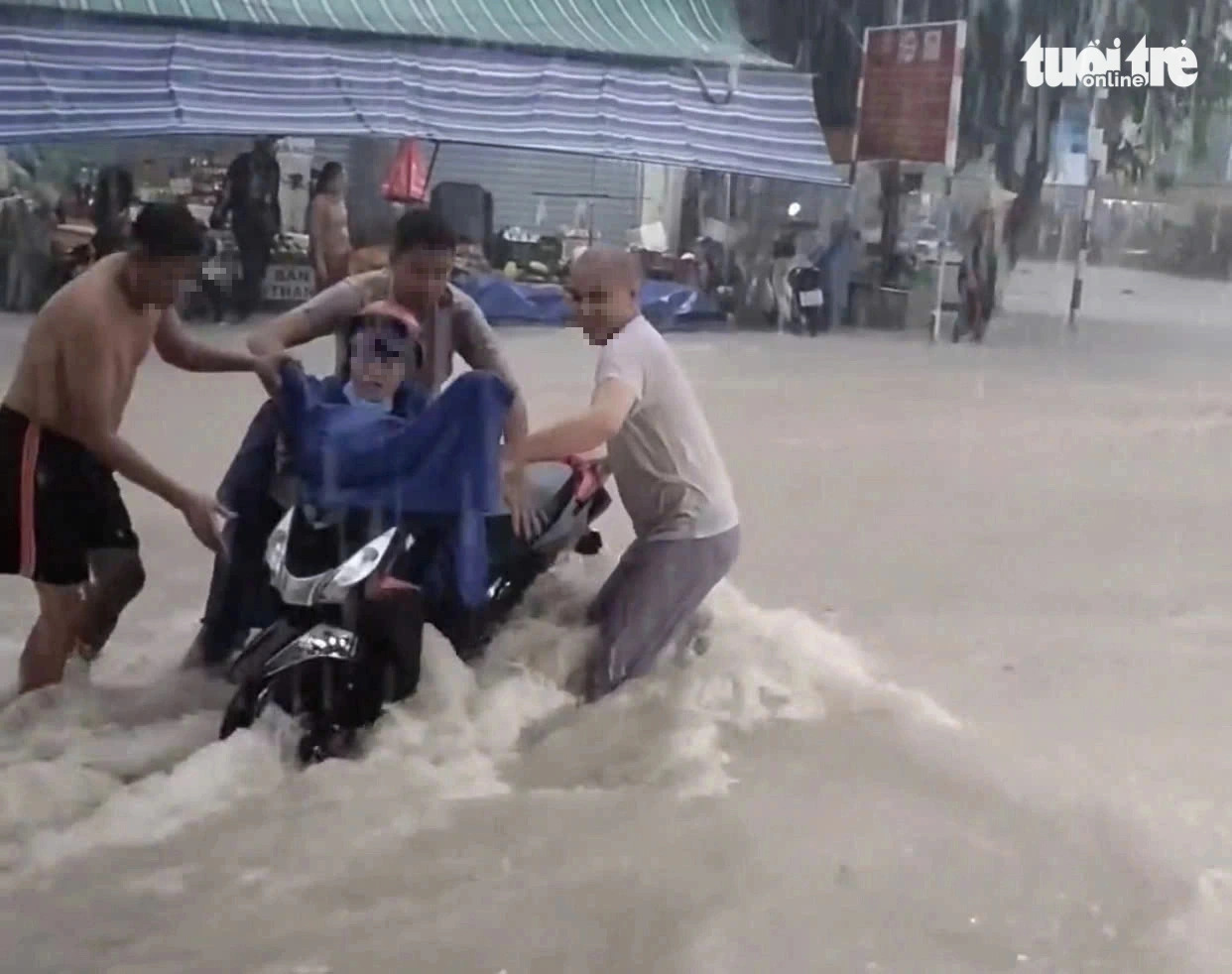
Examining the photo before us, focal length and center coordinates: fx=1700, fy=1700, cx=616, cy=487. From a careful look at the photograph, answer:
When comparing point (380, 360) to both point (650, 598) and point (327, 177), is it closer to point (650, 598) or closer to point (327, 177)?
point (650, 598)

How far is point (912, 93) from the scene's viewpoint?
63.1 feet

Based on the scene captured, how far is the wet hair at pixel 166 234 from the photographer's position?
14.4ft

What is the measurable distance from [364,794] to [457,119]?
41.5 ft

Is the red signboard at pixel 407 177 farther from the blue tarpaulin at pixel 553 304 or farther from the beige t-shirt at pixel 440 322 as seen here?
the beige t-shirt at pixel 440 322

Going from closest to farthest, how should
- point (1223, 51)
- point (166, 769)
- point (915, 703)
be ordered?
point (166, 769)
point (915, 703)
point (1223, 51)

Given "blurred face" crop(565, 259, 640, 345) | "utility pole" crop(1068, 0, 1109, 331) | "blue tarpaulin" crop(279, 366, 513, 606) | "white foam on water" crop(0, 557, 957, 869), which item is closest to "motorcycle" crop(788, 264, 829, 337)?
"utility pole" crop(1068, 0, 1109, 331)

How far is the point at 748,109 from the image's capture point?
58.3 feet

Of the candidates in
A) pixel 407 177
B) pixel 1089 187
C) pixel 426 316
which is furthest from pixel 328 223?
pixel 1089 187

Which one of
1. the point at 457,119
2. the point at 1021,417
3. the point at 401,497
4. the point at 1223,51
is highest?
the point at 1223,51

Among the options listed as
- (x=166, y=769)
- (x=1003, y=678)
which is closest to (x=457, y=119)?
(x=1003, y=678)

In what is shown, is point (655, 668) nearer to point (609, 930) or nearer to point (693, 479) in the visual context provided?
point (693, 479)

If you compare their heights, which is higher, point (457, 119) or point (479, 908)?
point (457, 119)

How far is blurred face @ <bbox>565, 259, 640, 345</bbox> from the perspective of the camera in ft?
14.7

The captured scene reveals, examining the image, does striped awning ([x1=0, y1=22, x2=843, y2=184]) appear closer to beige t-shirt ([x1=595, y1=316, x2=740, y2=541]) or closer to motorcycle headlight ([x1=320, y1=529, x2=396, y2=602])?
beige t-shirt ([x1=595, y1=316, x2=740, y2=541])
